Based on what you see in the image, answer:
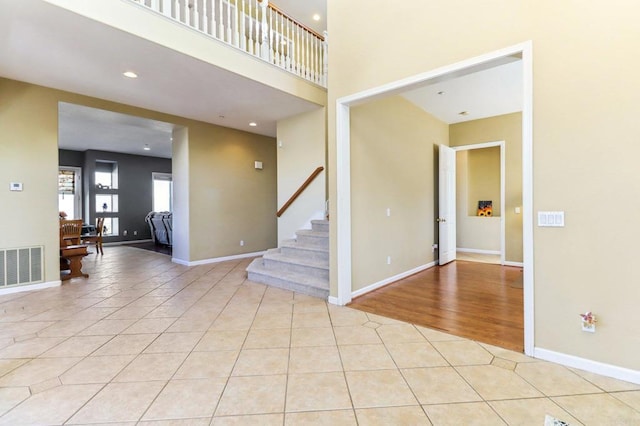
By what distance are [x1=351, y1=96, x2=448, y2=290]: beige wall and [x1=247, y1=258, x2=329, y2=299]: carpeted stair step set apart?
1.47ft

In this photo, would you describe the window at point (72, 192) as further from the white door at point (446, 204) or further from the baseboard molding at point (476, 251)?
the baseboard molding at point (476, 251)

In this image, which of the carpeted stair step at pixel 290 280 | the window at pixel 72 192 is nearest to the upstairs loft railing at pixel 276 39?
the carpeted stair step at pixel 290 280

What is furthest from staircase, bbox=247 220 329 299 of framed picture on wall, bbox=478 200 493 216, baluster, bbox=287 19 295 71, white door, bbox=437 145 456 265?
framed picture on wall, bbox=478 200 493 216

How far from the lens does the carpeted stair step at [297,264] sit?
404 centimetres

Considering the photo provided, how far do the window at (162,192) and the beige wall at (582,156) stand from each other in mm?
10668

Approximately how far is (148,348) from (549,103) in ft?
11.8

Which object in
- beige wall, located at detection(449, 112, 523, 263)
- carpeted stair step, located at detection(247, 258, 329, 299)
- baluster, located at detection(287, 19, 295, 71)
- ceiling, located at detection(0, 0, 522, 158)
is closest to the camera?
ceiling, located at detection(0, 0, 522, 158)

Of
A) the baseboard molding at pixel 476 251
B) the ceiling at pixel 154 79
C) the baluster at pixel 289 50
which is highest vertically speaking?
the baluster at pixel 289 50

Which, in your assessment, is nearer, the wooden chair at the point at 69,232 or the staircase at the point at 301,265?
the staircase at the point at 301,265

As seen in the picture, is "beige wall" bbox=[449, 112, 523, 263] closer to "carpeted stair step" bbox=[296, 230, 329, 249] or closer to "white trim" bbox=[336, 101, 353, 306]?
"carpeted stair step" bbox=[296, 230, 329, 249]

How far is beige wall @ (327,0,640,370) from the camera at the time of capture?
188cm

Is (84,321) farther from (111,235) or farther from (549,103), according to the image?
(111,235)

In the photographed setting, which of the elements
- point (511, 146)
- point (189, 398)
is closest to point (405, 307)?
point (189, 398)

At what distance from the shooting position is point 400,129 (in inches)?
183
